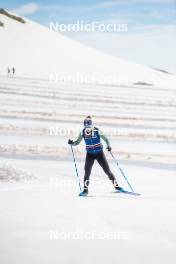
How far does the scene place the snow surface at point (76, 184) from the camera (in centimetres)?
704

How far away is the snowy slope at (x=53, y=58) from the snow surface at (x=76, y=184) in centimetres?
→ 2837

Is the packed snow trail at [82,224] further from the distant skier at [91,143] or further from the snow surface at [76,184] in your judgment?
the distant skier at [91,143]

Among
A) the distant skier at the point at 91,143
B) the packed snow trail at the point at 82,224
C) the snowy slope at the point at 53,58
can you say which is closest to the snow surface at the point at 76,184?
the packed snow trail at the point at 82,224

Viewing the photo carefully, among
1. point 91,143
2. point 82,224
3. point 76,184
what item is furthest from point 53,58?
point 82,224

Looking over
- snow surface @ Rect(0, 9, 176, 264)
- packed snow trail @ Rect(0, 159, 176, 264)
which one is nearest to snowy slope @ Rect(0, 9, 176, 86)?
snow surface @ Rect(0, 9, 176, 264)

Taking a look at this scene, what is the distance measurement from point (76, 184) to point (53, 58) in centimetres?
5982

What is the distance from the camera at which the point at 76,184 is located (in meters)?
11.0

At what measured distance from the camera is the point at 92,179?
11.8 meters

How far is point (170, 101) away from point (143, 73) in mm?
36173

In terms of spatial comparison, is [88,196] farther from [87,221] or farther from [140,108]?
[140,108]

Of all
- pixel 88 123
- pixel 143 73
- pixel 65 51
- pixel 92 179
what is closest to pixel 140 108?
pixel 92 179

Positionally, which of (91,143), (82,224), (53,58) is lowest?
(82,224)

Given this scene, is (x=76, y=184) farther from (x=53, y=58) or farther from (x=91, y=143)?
(x=53, y=58)

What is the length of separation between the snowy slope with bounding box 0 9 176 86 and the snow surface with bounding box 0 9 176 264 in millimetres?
28370
